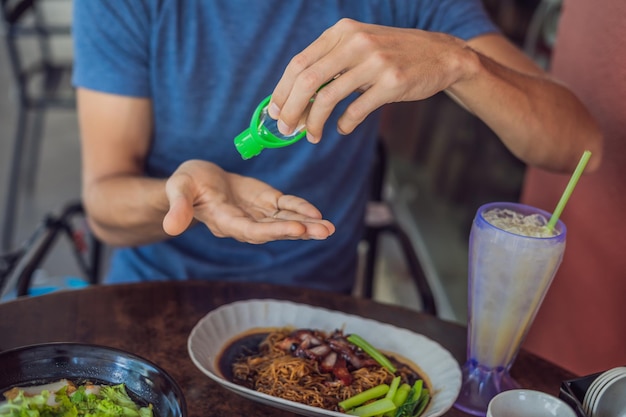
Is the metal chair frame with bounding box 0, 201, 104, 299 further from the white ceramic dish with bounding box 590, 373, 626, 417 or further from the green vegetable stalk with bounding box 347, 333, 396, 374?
the white ceramic dish with bounding box 590, 373, 626, 417

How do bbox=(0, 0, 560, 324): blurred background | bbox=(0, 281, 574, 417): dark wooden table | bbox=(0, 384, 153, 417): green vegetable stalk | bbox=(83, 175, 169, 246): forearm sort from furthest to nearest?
1. bbox=(0, 0, 560, 324): blurred background
2. bbox=(83, 175, 169, 246): forearm
3. bbox=(0, 281, 574, 417): dark wooden table
4. bbox=(0, 384, 153, 417): green vegetable stalk

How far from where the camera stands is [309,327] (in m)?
1.09

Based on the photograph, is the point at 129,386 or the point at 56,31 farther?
the point at 56,31

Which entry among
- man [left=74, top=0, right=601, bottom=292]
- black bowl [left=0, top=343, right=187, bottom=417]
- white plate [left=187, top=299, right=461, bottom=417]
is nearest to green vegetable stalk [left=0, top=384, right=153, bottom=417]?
black bowl [left=0, top=343, right=187, bottom=417]

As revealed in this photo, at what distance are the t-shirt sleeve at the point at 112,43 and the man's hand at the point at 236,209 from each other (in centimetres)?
36

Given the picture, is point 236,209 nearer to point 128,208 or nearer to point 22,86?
point 128,208

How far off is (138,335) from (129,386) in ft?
0.82

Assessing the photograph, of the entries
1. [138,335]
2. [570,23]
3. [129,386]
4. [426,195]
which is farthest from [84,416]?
[426,195]

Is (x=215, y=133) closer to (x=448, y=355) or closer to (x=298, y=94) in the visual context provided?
(x=298, y=94)

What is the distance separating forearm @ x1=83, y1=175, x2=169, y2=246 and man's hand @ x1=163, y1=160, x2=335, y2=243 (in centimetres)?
14

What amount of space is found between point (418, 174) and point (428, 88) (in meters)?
2.63

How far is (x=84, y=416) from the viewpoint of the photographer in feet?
2.54

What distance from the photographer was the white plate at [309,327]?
90 cm

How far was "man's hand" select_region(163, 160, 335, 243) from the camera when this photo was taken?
2.93 ft
